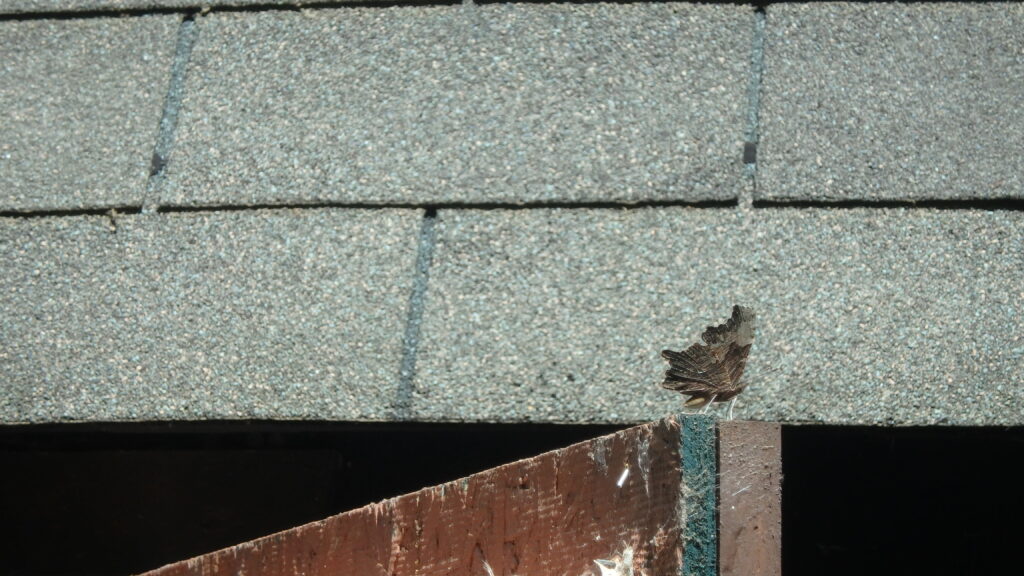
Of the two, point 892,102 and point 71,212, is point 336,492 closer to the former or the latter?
point 71,212

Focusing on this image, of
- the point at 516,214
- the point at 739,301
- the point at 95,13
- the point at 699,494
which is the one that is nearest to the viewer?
the point at 699,494

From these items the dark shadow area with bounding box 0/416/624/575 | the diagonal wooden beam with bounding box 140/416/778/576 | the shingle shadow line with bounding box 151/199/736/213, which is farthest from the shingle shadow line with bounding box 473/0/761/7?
the diagonal wooden beam with bounding box 140/416/778/576

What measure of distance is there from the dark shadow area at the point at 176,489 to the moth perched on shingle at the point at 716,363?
4.23 feet

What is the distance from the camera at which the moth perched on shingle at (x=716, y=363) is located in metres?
0.98

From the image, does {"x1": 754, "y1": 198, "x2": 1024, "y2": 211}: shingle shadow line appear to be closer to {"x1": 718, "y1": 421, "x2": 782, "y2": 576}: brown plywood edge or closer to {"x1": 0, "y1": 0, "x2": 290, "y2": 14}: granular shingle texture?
{"x1": 718, "y1": 421, "x2": 782, "y2": 576}: brown plywood edge

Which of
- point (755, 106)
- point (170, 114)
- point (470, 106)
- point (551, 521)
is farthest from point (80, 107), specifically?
point (551, 521)

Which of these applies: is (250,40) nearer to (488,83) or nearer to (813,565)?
(488,83)

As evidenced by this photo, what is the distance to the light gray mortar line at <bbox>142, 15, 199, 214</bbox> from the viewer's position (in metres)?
1.86

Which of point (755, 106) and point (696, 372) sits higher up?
point (755, 106)

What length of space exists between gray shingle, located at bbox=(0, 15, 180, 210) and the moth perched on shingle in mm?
1167

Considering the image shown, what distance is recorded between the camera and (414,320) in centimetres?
167

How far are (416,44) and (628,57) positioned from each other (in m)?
0.36

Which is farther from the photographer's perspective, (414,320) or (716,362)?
(414,320)

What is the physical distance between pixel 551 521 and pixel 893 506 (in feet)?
4.31
